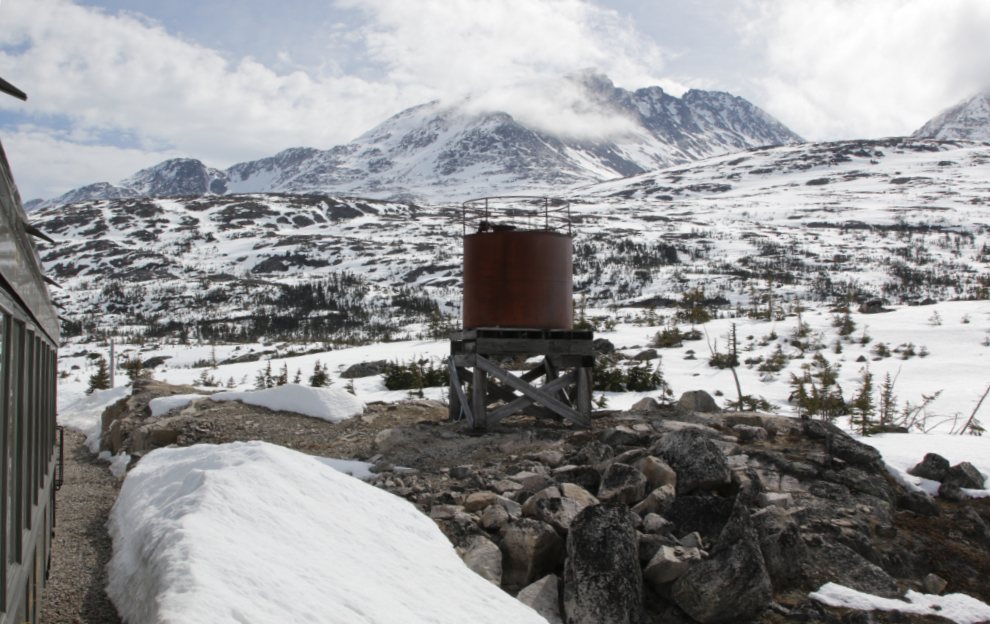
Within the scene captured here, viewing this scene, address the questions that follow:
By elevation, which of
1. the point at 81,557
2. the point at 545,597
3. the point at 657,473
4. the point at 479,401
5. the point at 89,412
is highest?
the point at 479,401

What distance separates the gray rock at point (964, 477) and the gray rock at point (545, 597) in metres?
4.48

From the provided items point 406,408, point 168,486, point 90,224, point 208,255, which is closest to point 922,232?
point 406,408

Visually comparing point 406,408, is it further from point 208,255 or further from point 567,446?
point 208,255

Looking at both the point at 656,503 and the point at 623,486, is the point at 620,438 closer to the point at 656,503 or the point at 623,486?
the point at 623,486

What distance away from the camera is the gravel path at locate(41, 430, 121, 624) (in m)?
3.79

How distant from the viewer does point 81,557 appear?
4789 mm

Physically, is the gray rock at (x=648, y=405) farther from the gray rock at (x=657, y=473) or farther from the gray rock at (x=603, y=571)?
the gray rock at (x=603, y=571)

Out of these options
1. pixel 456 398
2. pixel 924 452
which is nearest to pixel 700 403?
pixel 924 452

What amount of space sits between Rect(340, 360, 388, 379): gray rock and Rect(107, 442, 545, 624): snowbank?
1358 cm

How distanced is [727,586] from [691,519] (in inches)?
41.6

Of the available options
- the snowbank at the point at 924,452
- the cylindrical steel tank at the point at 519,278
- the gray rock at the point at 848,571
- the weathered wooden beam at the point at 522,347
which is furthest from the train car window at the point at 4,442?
the snowbank at the point at 924,452

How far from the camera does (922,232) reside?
7200 cm

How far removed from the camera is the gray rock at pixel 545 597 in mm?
4266

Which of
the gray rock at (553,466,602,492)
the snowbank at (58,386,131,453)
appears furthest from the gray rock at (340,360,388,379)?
the gray rock at (553,466,602,492)
